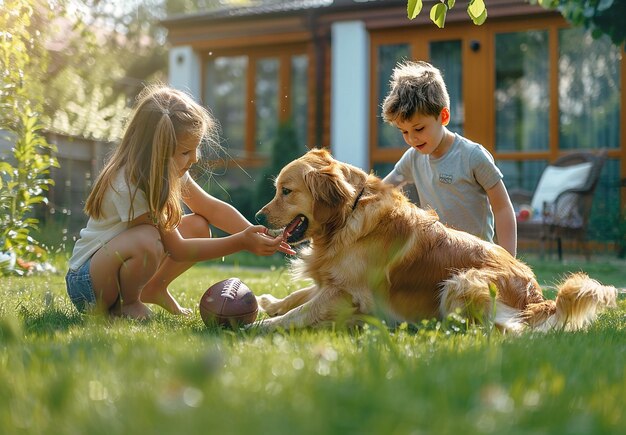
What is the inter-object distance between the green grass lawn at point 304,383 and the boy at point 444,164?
5.07 ft

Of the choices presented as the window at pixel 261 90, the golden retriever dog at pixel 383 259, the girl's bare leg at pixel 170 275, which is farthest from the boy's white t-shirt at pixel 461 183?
the window at pixel 261 90

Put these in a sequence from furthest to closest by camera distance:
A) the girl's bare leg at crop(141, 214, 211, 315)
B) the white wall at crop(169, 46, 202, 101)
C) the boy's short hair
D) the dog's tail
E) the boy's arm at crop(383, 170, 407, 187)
A: the white wall at crop(169, 46, 202, 101) < the boy's arm at crop(383, 170, 407, 187) < the boy's short hair < the girl's bare leg at crop(141, 214, 211, 315) < the dog's tail

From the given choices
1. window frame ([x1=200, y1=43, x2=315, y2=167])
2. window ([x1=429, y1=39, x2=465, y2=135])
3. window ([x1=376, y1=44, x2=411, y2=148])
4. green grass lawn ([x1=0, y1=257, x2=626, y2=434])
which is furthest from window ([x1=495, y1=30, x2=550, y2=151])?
green grass lawn ([x1=0, y1=257, x2=626, y2=434])

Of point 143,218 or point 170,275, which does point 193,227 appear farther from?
point 143,218

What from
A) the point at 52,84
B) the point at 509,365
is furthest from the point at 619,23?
the point at 52,84

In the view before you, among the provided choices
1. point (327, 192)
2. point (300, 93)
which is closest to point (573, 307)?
point (327, 192)

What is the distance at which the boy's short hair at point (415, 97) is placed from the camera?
163 inches

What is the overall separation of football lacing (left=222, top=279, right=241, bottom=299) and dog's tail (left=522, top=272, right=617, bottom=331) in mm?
1383

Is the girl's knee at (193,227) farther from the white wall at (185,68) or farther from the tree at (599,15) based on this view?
the white wall at (185,68)

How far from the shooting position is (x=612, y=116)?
11.2 m

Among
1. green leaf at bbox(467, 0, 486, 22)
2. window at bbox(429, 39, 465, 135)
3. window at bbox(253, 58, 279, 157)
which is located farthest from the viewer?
window at bbox(253, 58, 279, 157)

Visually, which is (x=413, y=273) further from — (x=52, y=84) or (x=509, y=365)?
(x=52, y=84)

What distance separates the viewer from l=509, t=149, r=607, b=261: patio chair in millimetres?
9234

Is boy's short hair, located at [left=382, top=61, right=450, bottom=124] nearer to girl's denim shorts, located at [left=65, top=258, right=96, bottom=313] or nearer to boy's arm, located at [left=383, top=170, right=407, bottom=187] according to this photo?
boy's arm, located at [left=383, top=170, right=407, bottom=187]
